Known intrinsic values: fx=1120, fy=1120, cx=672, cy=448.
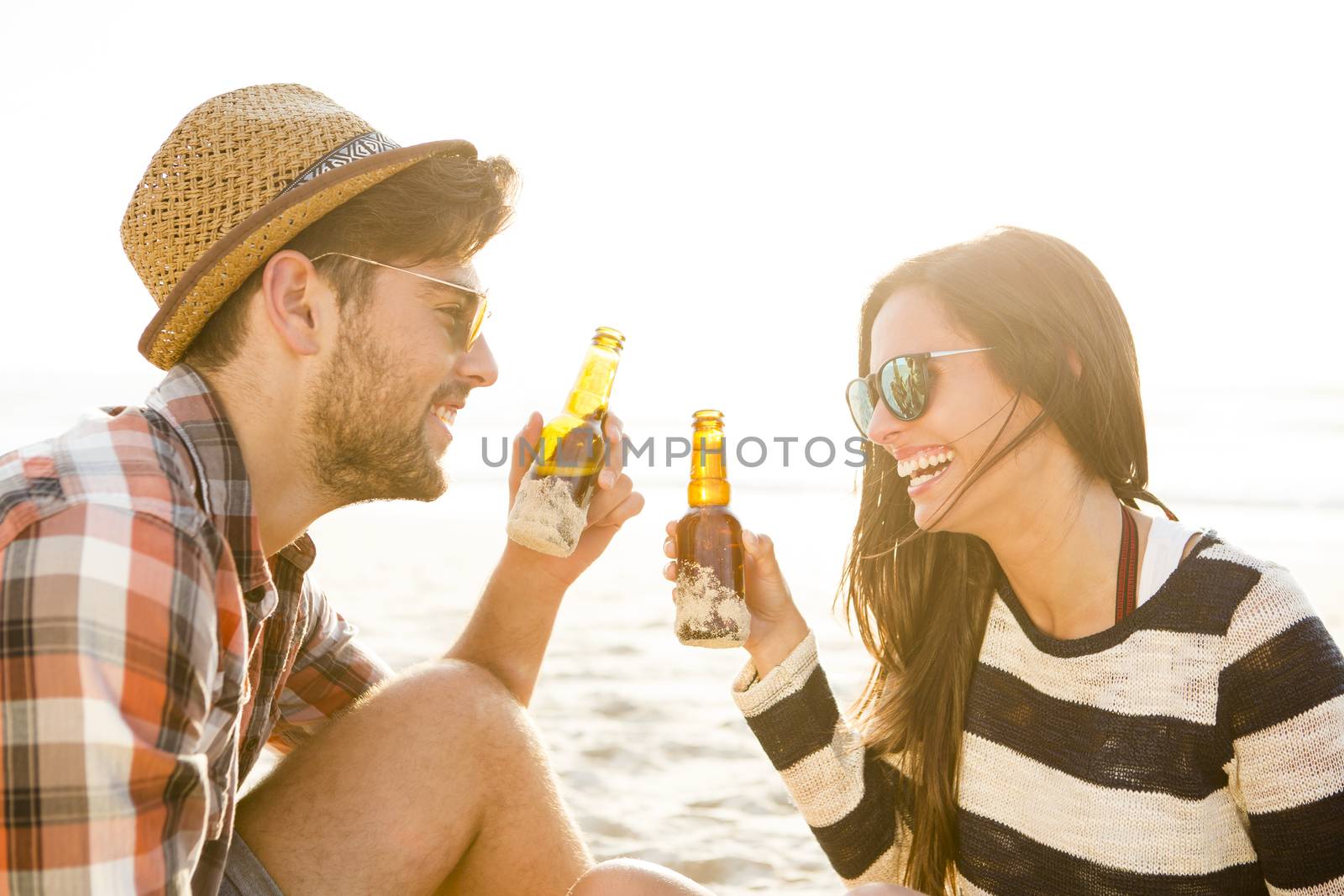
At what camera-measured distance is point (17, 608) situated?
1.56 m

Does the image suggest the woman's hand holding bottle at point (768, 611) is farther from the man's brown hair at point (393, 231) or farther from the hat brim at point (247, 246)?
the hat brim at point (247, 246)

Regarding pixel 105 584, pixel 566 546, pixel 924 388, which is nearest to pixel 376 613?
pixel 566 546

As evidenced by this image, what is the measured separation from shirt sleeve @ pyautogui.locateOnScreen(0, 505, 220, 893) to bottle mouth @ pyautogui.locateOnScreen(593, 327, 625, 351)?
1.49 m

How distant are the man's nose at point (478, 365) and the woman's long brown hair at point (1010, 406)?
103 cm

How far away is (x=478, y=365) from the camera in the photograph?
2715 millimetres

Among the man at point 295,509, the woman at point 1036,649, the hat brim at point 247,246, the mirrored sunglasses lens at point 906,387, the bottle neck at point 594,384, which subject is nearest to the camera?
the man at point 295,509

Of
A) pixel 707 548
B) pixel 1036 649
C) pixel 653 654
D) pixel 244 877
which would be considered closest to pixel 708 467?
pixel 707 548

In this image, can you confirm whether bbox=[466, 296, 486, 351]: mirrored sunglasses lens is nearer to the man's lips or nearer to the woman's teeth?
the man's lips

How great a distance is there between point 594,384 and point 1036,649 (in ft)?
4.25

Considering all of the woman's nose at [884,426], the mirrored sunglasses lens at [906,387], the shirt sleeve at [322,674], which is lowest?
the shirt sleeve at [322,674]

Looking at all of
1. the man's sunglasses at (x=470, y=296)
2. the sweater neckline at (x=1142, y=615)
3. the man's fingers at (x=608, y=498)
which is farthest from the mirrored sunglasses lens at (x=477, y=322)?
the sweater neckline at (x=1142, y=615)

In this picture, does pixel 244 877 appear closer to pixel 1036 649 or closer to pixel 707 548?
pixel 707 548

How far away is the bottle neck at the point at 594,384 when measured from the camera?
2984 mm

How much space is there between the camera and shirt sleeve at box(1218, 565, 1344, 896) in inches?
80.4
